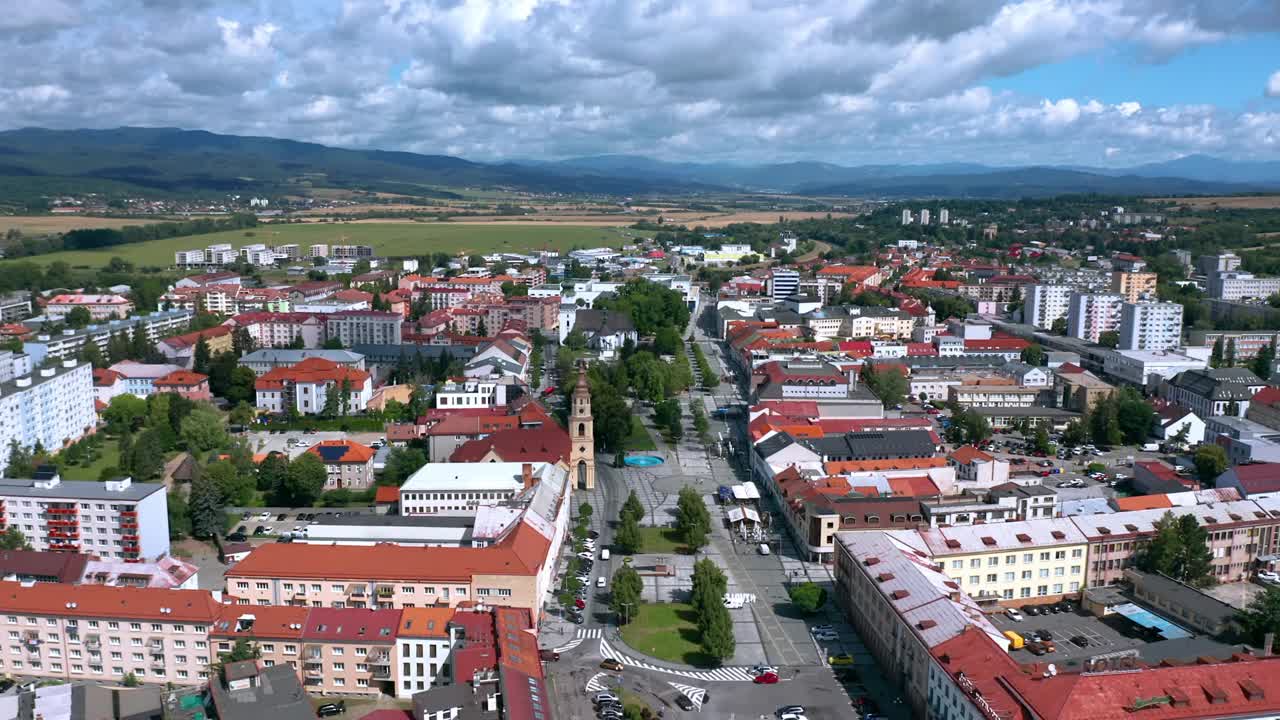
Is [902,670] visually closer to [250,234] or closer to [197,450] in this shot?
[197,450]

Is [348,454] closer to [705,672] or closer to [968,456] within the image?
[705,672]

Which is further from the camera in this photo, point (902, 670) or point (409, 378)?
point (409, 378)

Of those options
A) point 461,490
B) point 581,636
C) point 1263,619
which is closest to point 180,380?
point 461,490

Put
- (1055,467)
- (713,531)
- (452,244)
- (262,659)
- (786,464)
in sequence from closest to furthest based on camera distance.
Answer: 1. (262,659)
2. (713,531)
3. (786,464)
4. (1055,467)
5. (452,244)

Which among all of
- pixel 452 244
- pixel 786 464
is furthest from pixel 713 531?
pixel 452 244

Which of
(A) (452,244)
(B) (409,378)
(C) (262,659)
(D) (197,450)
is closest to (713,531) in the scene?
(C) (262,659)

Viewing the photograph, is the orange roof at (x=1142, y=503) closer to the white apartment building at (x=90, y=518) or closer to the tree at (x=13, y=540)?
the white apartment building at (x=90, y=518)

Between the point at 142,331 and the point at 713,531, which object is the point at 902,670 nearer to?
the point at 713,531

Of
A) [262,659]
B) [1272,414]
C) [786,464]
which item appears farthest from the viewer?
[1272,414]
